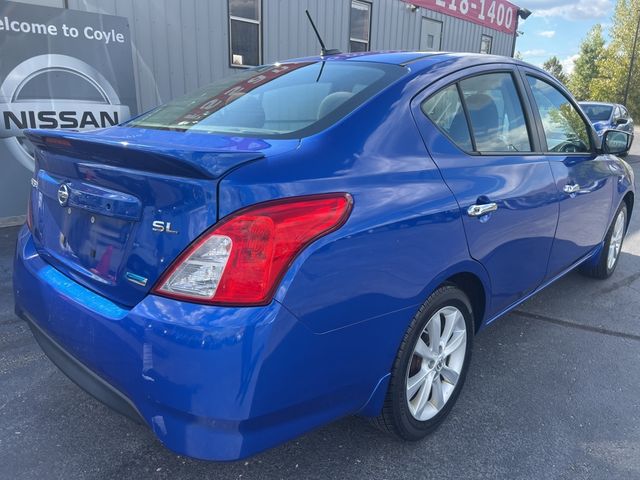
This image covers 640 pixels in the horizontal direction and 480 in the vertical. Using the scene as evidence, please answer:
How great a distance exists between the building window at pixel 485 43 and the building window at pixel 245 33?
27.1 feet

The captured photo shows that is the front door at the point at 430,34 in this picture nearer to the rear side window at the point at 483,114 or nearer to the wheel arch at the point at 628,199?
the wheel arch at the point at 628,199

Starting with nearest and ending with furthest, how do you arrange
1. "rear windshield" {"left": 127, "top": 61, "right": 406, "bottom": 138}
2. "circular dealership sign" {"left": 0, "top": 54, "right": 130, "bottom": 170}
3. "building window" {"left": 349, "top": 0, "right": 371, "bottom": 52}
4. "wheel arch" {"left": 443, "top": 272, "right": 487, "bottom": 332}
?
"rear windshield" {"left": 127, "top": 61, "right": 406, "bottom": 138}
"wheel arch" {"left": 443, "top": 272, "right": 487, "bottom": 332}
"circular dealership sign" {"left": 0, "top": 54, "right": 130, "bottom": 170}
"building window" {"left": 349, "top": 0, "right": 371, "bottom": 52}

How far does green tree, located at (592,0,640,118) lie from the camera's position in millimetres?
34125

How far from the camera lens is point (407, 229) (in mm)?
1857

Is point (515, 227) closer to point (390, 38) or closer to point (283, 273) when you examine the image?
point (283, 273)

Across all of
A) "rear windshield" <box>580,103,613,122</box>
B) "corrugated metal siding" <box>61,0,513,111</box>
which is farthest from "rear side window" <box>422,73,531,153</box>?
"rear windshield" <box>580,103,613,122</box>

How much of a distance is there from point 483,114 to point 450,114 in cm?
33

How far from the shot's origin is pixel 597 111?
14398mm

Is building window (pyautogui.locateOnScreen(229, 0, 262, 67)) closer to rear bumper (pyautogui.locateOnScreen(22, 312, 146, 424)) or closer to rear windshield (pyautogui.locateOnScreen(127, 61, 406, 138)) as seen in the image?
rear windshield (pyautogui.locateOnScreen(127, 61, 406, 138))

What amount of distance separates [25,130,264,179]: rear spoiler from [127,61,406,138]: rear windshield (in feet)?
1.19

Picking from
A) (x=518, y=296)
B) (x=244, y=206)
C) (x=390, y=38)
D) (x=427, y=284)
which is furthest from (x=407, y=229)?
(x=390, y=38)

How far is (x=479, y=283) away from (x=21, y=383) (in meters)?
2.40

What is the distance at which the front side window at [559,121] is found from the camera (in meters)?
3.05

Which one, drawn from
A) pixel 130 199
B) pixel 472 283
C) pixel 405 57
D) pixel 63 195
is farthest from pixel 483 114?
pixel 63 195
